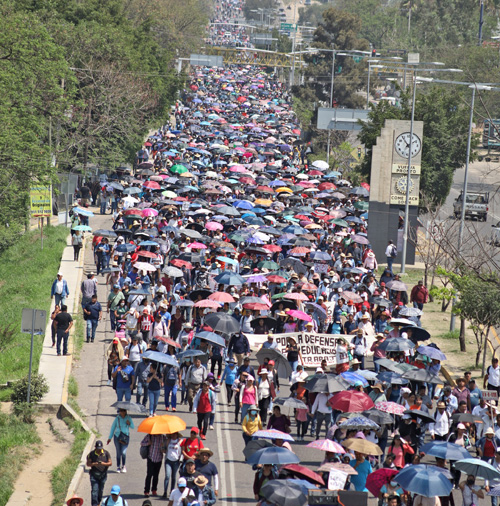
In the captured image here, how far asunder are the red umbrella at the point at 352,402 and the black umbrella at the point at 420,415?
67cm

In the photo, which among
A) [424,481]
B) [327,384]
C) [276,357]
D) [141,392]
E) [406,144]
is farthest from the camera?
[406,144]

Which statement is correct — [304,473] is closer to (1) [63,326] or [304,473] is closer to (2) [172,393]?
(2) [172,393]

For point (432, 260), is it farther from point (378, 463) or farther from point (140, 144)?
point (140, 144)

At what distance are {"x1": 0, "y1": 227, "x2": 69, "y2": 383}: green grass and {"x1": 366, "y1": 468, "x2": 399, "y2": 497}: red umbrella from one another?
11604 mm

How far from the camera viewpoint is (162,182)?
50.0 meters

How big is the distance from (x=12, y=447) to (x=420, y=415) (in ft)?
24.7

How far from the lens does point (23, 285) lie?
38.2 m

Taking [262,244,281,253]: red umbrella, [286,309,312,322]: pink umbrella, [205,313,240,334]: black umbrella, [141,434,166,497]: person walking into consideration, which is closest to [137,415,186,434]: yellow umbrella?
[141,434,166,497]: person walking

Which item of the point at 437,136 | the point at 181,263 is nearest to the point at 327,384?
the point at 181,263

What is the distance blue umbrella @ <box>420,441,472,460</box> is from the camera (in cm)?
1670

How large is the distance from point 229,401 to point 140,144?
44041mm

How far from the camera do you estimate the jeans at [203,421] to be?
65.9ft

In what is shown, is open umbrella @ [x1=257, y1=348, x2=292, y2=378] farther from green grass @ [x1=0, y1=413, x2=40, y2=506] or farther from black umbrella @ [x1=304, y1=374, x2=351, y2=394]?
green grass @ [x1=0, y1=413, x2=40, y2=506]

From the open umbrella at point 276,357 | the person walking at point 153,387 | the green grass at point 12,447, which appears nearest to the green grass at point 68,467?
the green grass at point 12,447
